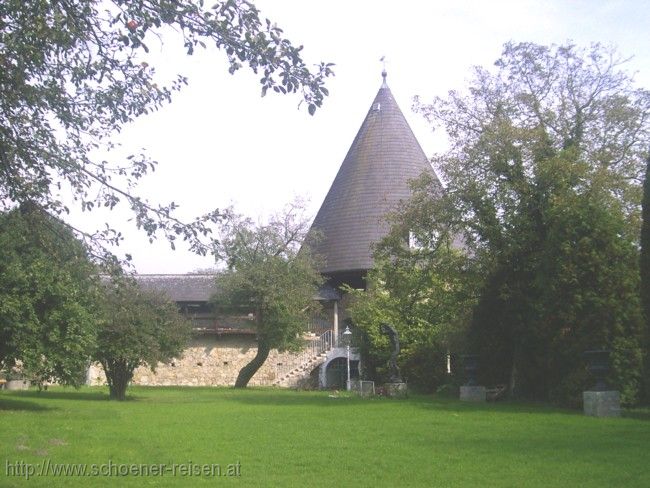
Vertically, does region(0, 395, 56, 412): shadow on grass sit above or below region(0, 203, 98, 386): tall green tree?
below

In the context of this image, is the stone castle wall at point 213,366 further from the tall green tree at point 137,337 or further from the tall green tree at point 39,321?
the tall green tree at point 39,321

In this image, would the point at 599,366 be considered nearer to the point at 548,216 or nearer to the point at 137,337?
the point at 548,216

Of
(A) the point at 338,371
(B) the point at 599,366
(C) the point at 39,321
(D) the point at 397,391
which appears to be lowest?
(D) the point at 397,391

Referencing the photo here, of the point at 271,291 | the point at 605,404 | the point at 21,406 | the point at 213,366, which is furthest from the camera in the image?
the point at 213,366

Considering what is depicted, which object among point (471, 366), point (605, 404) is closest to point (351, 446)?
point (605, 404)

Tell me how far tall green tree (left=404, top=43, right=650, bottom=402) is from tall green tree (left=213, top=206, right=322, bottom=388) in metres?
11.5

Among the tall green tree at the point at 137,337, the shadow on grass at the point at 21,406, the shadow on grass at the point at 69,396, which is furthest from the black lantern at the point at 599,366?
the shadow on grass at the point at 69,396

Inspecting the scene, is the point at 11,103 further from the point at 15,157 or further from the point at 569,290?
the point at 569,290

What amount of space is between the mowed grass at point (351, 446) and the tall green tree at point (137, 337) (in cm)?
625

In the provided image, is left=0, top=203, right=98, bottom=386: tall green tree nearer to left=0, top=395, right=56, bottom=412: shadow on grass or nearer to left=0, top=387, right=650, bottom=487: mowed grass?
left=0, top=395, right=56, bottom=412: shadow on grass

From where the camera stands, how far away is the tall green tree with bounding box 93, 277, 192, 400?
19.1 meters

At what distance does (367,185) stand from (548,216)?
17.5 m

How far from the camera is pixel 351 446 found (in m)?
8.04

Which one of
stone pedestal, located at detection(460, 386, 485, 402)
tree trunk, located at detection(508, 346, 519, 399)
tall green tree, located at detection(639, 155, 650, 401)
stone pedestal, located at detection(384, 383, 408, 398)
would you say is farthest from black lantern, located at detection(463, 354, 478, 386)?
tall green tree, located at detection(639, 155, 650, 401)
